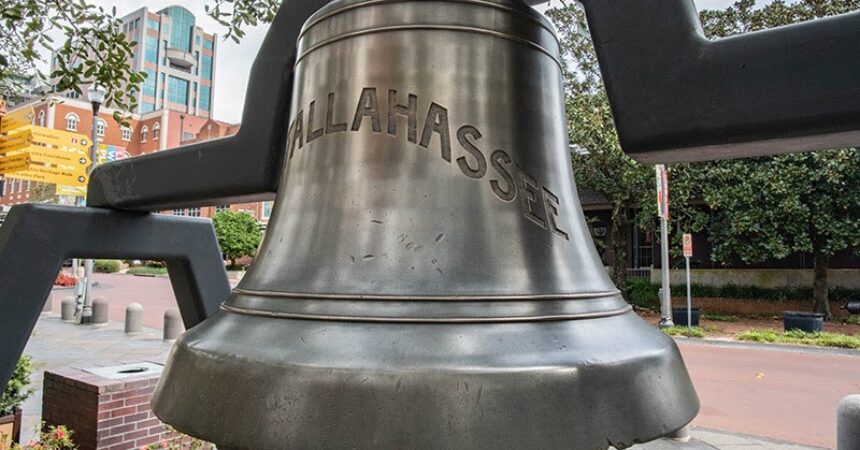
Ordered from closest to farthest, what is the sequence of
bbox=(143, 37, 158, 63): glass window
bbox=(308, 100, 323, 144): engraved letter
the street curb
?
bbox=(308, 100, 323, 144): engraved letter → the street curb → bbox=(143, 37, 158, 63): glass window

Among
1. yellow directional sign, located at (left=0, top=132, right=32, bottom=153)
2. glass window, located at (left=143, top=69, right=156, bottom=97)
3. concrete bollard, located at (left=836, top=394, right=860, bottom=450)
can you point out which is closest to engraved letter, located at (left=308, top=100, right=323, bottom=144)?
concrete bollard, located at (left=836, top=394, right=860, bottom=450)

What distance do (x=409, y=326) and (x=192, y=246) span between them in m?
2.04

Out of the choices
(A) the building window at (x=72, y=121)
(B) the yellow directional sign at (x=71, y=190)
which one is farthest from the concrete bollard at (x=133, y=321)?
(A) the building window at (x=72, y=121)

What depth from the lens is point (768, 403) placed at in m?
7.54

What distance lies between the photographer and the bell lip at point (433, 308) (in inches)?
38.1

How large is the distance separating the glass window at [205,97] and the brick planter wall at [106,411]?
79.5 metres

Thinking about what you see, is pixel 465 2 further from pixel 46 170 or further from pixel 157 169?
pixel 46 170

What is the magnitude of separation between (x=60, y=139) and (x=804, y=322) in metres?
18.0

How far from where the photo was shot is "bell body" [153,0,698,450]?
0.85 metres

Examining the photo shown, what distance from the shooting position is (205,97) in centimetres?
7719

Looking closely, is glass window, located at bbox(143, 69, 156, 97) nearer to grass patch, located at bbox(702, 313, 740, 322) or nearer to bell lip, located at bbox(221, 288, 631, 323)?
grass patch, located at bbox(702, 313, 740, 322)

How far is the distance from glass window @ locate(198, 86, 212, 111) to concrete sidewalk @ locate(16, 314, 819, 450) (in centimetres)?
6689

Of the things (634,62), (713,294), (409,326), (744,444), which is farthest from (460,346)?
(713,294)

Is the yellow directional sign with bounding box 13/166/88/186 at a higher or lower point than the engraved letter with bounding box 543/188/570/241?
higher
